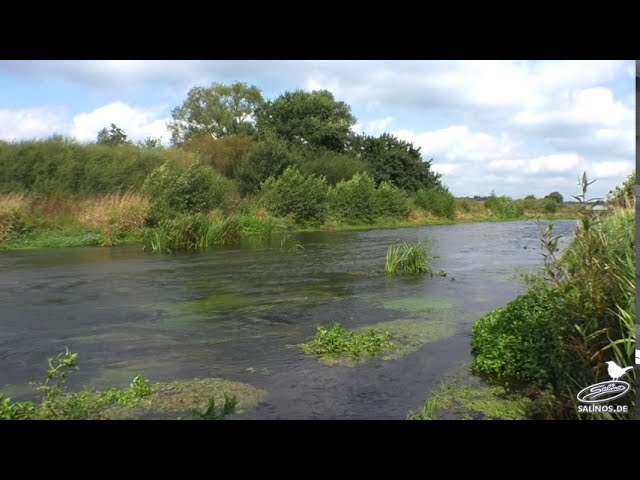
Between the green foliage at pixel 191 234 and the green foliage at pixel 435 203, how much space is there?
1980cm

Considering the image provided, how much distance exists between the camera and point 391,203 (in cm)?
3189

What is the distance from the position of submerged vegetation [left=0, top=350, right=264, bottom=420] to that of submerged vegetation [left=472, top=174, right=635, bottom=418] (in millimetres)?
2457

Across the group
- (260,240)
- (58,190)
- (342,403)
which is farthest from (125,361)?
(58,190)

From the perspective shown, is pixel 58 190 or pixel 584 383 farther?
pixel 58 190

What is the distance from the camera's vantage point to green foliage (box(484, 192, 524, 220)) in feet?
139

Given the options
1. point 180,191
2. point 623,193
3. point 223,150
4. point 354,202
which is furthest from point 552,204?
point 223,150

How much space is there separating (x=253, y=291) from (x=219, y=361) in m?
4.11

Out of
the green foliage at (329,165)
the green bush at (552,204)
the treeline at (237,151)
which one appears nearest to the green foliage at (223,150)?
the treeline at (237,151)

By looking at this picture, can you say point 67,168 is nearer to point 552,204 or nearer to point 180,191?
point 180,191

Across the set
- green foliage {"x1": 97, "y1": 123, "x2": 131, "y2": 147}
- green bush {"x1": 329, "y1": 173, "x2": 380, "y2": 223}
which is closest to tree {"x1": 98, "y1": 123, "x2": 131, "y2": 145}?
green foliage {"x1": 97, "y1": 123, "x2": 131, "y2": 147}

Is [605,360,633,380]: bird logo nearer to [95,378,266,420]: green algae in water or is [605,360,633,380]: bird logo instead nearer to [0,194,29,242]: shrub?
[95,378,266,420]: green algae in water

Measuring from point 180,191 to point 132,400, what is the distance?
16.4 meters
